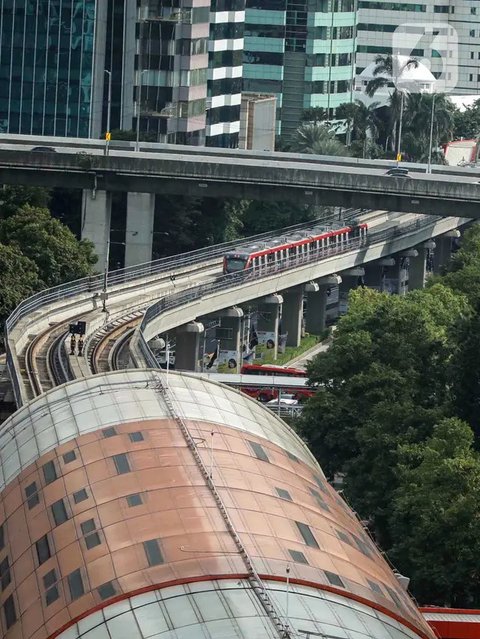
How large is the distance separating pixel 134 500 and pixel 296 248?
104601 millimetres

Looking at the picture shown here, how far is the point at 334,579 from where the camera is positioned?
44.7 metres

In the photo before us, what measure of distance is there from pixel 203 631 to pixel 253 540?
502 centimetres

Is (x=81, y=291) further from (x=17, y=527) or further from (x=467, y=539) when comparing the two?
(x=17, y=527)

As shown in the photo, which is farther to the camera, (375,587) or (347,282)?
(347,282)

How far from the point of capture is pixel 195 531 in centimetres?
4544

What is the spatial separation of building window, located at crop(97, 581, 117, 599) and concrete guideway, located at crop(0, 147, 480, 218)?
3978 inches

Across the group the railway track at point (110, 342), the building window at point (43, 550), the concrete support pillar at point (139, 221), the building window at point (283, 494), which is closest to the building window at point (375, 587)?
the building window at point (283, 494)

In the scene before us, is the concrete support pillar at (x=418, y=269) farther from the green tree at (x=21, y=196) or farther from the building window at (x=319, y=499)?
the building window at (x=319, y=499)

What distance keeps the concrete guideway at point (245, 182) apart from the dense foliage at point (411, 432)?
31.8 metres

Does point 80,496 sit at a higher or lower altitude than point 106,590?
higher

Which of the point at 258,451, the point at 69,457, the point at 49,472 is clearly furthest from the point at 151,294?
the point at 49,472

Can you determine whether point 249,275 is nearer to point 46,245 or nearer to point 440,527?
point 46,245

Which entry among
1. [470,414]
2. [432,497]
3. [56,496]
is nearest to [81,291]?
[470,414]

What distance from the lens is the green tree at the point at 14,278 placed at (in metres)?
115
